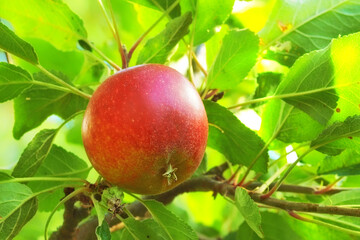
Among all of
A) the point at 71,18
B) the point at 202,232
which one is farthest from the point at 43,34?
the point at 202,232

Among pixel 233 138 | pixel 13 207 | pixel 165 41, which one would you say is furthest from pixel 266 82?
pixel 13 207

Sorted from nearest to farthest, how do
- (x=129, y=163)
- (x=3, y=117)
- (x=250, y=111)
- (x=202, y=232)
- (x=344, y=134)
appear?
(x=129, y=163) < (x=344, y=134) < (x=250, y=111) < (x=202, y=232) < (x=3, y=117)

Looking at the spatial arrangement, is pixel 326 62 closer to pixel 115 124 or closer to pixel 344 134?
pixel 344 134

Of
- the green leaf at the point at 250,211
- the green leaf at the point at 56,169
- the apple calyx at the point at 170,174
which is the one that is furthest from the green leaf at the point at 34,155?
the green leaf at the point at 250,211

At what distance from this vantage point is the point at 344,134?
3.50ft

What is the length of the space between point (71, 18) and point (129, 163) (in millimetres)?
523

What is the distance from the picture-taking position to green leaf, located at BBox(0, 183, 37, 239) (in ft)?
3.21

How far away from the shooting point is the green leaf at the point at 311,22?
1257 mm

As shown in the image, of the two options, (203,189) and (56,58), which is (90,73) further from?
(203,189)

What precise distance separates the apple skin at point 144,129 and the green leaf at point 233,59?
0.25 metres

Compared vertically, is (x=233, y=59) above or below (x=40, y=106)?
above

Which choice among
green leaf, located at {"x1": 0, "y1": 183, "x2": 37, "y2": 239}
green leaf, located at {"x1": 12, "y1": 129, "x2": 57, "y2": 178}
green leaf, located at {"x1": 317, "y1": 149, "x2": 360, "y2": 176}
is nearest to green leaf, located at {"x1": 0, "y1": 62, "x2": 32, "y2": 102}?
green leaf, located at {"x1": 12, "y1": 129, "x2": 57, "y2": 178}

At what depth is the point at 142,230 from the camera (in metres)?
1.06

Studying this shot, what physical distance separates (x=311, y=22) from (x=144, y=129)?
2.11 feet
